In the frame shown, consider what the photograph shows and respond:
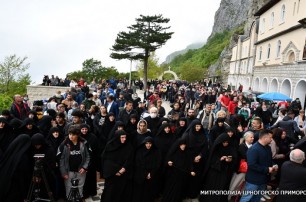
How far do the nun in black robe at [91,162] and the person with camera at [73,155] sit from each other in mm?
512

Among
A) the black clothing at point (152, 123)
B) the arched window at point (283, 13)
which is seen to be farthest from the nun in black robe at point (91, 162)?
the arched window at point (283, 13)

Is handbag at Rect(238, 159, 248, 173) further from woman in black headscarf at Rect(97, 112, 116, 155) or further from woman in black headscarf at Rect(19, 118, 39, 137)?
woman in black headscarf at Rect(19, 118, 39, 137)

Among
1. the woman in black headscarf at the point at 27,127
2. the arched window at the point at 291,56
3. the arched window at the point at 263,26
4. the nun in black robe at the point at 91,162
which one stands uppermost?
the arched window at the point at 263,26

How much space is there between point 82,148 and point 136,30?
2964 cm

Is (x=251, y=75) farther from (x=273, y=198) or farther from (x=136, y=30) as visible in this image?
(x=273, y=198)

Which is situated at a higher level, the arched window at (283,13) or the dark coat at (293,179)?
the arched window at (283,13)

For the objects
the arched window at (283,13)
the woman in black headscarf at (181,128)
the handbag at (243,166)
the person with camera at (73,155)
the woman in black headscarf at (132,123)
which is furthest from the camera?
the arched window at (283,13)

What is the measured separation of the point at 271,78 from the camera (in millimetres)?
24375

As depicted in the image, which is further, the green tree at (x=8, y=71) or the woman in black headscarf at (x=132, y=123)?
the green tree at (x=8, y=71)

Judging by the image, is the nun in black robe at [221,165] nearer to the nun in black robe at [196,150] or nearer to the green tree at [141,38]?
the nun in black robe at [196,150]

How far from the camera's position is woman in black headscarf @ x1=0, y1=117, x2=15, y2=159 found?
5.63 metres

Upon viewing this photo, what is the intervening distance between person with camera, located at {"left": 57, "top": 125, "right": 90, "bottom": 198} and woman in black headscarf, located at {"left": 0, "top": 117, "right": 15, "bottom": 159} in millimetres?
1246

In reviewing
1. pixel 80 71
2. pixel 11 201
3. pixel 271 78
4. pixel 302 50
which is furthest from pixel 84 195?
pixel 80 71

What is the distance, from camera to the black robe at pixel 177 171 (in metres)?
5.65
